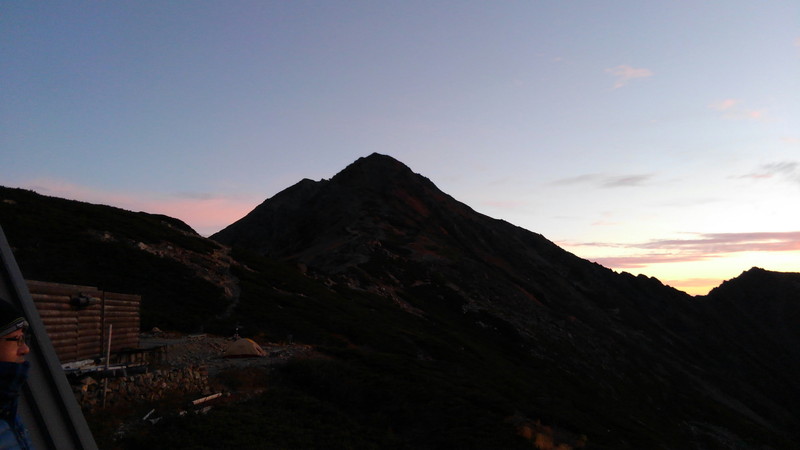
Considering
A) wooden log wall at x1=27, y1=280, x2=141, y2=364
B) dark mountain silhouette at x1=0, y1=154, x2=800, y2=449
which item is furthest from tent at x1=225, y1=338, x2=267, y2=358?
wooden log wall at x1=27, y1=280, x2=141, y2=364

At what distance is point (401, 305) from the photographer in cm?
7781

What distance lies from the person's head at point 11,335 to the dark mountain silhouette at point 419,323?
16.1 metres

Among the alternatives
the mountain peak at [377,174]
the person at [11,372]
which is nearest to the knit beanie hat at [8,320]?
the person at [11,372]

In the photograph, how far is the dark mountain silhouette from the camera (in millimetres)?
29297

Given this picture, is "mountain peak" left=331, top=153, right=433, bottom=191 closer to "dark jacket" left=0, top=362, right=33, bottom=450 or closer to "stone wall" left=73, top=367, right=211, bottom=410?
"stone wall" left=73, top=367, right=211, bottom=410

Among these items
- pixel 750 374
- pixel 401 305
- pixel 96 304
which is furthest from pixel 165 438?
pixel 750 374

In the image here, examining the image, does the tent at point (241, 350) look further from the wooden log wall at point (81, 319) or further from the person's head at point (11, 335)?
the person's head at point (11, 335)

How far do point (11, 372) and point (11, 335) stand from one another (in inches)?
10.1

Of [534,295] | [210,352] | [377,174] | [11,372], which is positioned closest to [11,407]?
[11,372]

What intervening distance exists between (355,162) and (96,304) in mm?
140988

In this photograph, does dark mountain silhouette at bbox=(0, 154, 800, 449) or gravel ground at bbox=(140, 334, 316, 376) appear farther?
gravel ground at bbox=(140, 334, 316, 376)

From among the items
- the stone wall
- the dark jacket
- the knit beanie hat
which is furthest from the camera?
the stone wall

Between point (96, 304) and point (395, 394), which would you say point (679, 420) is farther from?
point (96, 304)

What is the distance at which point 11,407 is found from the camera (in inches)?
145
